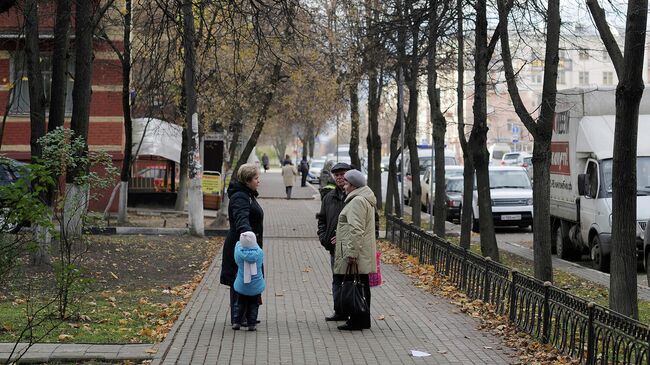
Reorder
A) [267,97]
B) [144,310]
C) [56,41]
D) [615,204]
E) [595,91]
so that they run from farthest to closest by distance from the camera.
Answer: [267,97], [595,91], [56,41], [144,310], [615,204]

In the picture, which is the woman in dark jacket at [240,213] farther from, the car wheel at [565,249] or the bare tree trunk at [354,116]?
the bare tree trunk at [354,116]

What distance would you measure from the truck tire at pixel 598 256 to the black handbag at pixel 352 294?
9.27 m

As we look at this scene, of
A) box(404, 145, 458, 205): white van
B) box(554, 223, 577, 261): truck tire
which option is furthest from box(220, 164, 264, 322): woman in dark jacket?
box(404, 145, 458, 205): white van

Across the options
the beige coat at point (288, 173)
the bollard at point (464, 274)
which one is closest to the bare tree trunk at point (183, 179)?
the beige coat at point (288, 173)

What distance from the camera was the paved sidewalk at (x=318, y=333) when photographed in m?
8.92

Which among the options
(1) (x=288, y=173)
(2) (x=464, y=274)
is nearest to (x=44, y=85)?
(1) (x=288, y=173)

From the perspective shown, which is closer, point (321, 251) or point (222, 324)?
point (222, 324)

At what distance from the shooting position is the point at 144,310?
11.8 metres

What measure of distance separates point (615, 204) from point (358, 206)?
2.54m

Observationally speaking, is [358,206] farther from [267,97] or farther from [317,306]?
[267,97]

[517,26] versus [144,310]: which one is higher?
[517,26]

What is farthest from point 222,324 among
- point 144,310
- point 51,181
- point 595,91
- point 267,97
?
point 267,97

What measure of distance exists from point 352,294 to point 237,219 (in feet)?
4.54

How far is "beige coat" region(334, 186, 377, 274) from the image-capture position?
10156 mm
